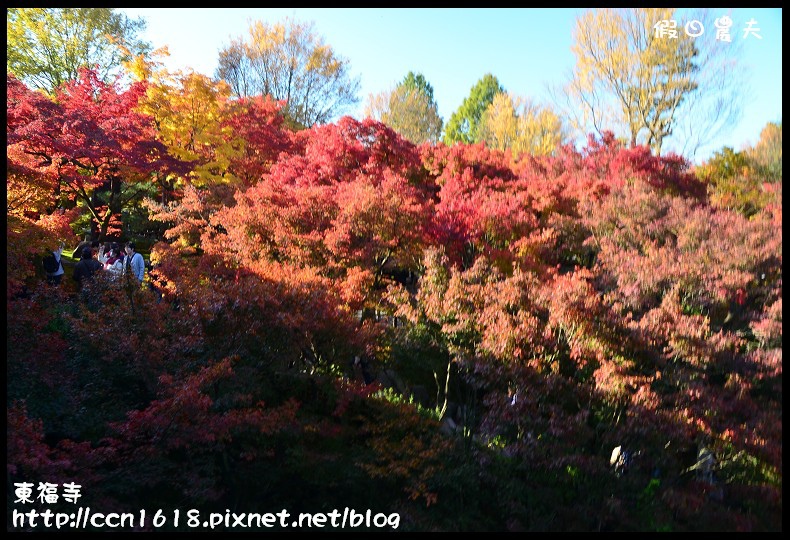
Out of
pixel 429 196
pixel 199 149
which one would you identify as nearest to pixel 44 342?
pixel 429 196

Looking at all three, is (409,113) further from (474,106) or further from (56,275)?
(56,275)

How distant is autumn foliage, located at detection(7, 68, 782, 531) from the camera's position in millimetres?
4391

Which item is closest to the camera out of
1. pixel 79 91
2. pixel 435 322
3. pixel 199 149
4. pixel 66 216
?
pixel 435 322

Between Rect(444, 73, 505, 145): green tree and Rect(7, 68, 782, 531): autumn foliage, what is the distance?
22576mm

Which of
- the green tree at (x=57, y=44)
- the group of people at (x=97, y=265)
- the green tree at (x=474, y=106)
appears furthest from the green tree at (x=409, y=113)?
the group of people at (x=97, y=265)

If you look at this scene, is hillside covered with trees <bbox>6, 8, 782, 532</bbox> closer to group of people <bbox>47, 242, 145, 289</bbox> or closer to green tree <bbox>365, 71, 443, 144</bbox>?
group of people <bbox>47, 242, 145, 289</bbox>

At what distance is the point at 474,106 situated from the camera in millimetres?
28562

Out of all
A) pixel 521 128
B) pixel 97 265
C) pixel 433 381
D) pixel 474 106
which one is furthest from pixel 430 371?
pixel 474 106

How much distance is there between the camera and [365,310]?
6.75 m

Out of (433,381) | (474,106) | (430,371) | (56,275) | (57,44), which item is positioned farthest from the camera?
(474,106)

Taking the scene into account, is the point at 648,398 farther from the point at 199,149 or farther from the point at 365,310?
the point at 199,149

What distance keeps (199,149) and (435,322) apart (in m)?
8.94

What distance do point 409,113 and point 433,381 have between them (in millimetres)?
19985

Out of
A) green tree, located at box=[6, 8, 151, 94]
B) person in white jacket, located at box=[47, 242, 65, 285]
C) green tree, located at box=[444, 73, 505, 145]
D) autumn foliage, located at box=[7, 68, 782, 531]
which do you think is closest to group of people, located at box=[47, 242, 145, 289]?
person in white jacket, located at box=[47, 242, 65, 285]
